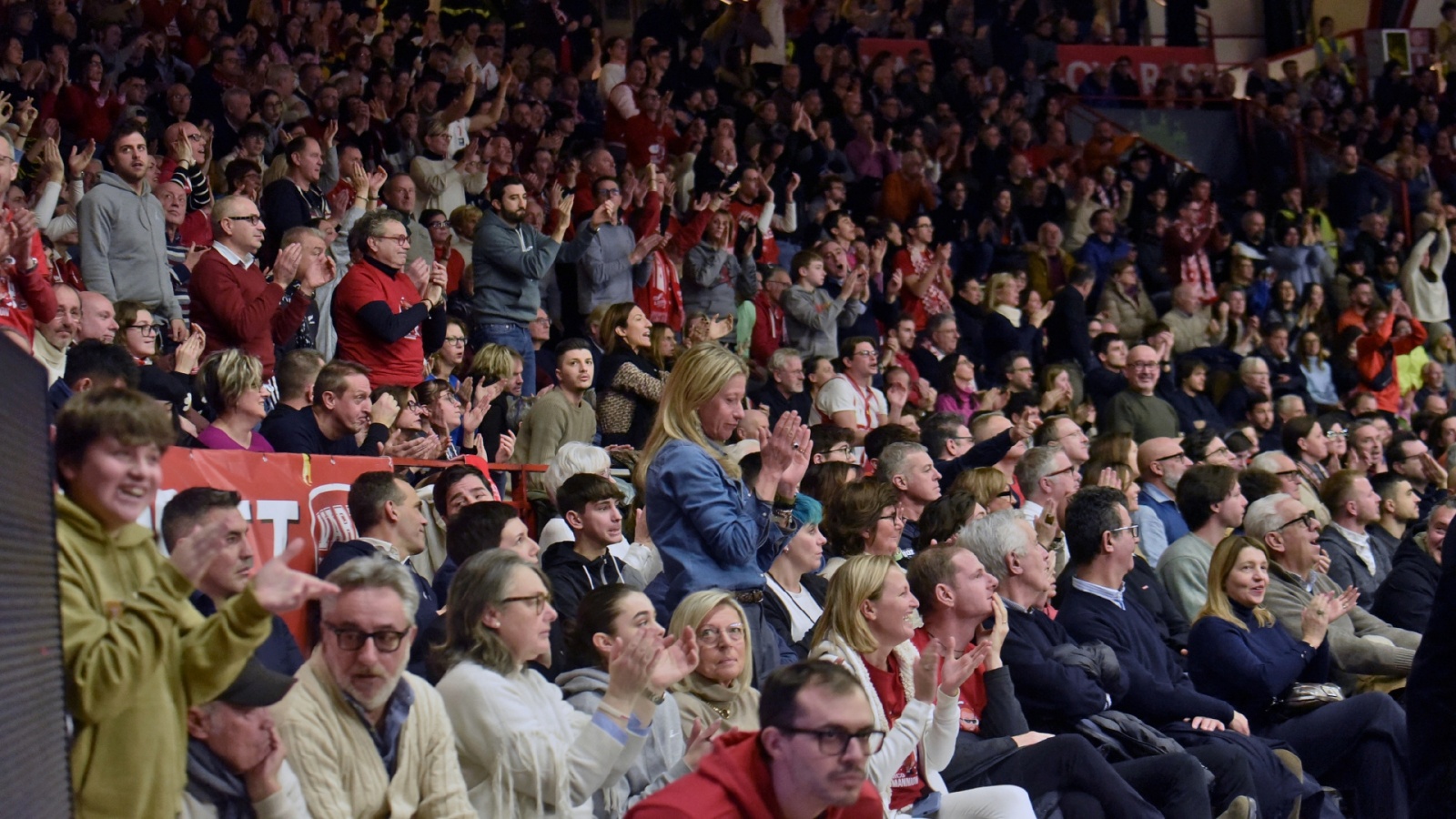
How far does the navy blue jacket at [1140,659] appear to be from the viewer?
6.23 meters

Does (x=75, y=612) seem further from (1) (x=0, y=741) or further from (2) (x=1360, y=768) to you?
(2) (x=1360, y=768)

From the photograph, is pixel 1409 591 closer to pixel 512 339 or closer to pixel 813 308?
pixel 512 339

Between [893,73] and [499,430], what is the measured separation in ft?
32.0

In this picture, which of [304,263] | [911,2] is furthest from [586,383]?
[911,2]

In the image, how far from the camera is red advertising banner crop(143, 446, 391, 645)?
4.83 metres

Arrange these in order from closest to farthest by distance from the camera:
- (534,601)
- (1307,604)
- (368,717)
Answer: (368,717) → (534,601) → (1307,604)

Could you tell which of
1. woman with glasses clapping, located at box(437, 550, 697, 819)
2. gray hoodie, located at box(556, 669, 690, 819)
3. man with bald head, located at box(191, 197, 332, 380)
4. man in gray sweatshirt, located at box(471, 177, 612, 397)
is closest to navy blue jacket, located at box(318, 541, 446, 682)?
gray hoodie, located at box(556, 669, 690, 819)

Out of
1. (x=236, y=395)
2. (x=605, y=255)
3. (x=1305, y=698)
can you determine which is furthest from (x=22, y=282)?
(x=1305, y=698)

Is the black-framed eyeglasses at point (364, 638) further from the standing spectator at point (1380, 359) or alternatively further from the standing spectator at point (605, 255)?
the standing spectator at point (1380, 359)

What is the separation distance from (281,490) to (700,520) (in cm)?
129

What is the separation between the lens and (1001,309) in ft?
44.2

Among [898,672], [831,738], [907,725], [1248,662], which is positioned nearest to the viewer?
[831,738]

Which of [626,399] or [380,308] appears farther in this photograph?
[626,399]

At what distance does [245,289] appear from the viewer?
7336 millimetres
